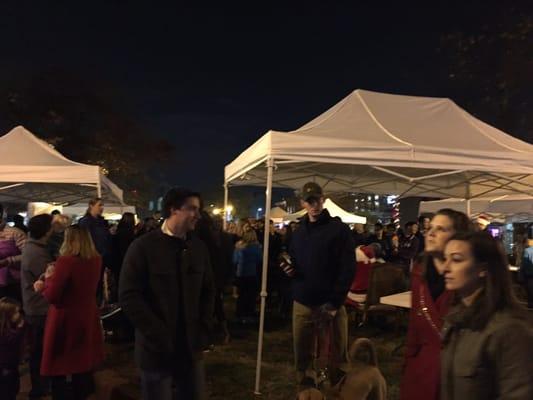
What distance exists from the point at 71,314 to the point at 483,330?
3479mm

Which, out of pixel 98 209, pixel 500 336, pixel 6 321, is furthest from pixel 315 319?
pixel 98 209

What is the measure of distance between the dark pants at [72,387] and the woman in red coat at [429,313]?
2853 mm

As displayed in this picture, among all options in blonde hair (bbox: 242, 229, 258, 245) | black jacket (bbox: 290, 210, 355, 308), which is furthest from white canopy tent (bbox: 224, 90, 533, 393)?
blonde hair (bbox: 242, 229, 258, 245)

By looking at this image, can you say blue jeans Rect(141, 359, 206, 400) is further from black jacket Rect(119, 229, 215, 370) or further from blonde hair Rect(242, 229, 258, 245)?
blonde hair Rect(242, 229, 258, 245)

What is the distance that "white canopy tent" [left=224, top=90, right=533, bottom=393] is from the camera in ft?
18.2

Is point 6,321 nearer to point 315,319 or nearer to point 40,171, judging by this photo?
point 315,319

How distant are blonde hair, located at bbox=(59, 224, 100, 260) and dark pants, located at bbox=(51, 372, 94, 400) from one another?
108 centimetres

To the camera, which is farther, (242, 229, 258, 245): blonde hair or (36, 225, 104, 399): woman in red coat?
(242, 229, 258, 245): blonde hair

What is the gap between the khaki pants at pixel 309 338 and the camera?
4781mm

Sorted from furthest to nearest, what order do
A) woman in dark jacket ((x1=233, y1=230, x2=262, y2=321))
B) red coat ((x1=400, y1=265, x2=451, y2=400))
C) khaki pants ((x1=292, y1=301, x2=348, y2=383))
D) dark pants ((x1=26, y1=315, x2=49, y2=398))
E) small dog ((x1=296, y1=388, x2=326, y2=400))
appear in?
woman in dark jacket ((x1=233, y1=230, x2=262, y2=321)) < dark pants ((x1=26, y1=315, x2=49, y2=398)) < khaki pants ((x1=292, y1=301, x2=348, y2=383)) < small dog ((x1=296, y1=388, x2=326, y2=400)) < red coat ((x1=400, y1=265, x2=451, y2=400))

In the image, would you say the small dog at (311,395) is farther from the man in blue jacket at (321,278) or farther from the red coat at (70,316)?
the red coat at (70,316)

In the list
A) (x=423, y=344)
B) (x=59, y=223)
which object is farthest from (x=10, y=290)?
(x=423, y=344)

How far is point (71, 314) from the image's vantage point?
171 inches

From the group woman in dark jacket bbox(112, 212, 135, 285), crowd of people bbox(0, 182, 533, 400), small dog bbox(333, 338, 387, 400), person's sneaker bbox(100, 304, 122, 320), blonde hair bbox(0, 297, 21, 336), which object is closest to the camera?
crowd of people bbox(0, 182, 533, 400)
